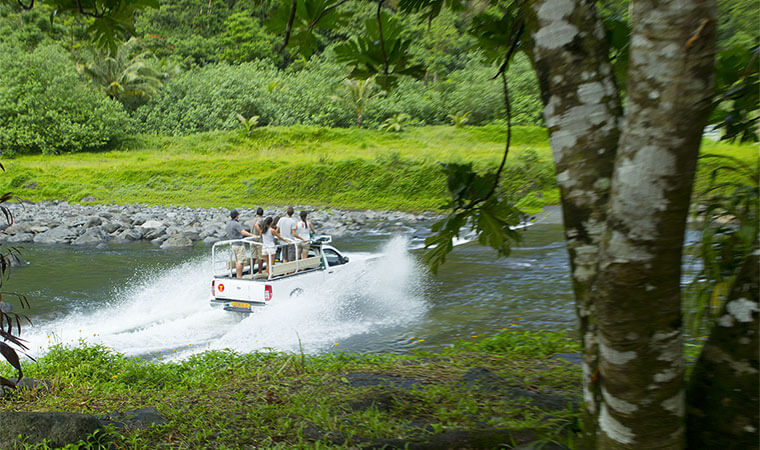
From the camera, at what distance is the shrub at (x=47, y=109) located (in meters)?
39.2

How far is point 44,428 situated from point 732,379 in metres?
3.85

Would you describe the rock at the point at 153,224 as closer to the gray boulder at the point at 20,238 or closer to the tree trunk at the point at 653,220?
the gray boulder at the point at 20,238

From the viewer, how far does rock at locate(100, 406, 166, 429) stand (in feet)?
14.1

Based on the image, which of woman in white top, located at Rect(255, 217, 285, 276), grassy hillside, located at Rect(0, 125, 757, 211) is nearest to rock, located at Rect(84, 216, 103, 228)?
grassy hillside, located at Rect(0, 125, 757, 211)

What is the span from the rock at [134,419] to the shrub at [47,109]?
39.9 metres

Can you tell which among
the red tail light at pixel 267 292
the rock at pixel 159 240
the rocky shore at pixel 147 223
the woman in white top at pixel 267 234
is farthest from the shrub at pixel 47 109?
the red tail light at pixel 267 292

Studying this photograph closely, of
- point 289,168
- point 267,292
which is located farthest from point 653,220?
point 289,168

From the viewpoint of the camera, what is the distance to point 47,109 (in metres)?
39.9

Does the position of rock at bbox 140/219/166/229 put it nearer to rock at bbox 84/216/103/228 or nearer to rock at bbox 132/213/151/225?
rock at bbox 132/213/151/225

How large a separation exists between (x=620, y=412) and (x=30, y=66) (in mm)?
→ 46707

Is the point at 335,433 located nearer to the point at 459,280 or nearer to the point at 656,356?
the point at 656,356

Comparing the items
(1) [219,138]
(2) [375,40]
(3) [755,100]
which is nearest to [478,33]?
(2) [375,40]

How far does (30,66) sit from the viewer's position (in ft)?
132

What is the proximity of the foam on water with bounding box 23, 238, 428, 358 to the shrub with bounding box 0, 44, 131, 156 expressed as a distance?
97.1 ft
